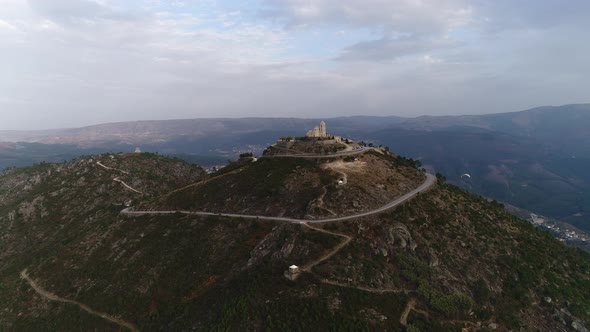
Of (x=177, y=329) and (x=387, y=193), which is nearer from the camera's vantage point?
(x=177, y=329)

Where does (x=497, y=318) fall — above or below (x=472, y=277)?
below

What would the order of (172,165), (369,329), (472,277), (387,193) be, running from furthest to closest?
(172,165)
(387,193)
(472,277)
(369,329)

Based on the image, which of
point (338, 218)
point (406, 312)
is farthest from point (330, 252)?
point (406, 312)

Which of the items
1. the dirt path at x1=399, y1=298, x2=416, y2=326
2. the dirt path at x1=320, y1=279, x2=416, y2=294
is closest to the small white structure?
the dirt path at x1=320, y1=279, x2=416, y2=294

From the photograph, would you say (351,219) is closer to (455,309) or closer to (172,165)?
(455,309)

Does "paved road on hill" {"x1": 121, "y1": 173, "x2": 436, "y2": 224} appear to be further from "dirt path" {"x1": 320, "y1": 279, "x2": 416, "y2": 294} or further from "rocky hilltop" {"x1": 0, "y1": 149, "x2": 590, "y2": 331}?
"dirt path" {"x1": 320, "y1": 279, "x2": 416, "y2": 294}

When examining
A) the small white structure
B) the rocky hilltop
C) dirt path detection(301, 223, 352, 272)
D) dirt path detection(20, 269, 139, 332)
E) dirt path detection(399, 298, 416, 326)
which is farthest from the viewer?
dirt path detection(20, 269, 139, 332)

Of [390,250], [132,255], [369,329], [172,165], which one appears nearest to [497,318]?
[390,250]

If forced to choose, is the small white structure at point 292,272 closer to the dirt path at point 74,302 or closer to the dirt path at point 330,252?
the dirt path at point 330,252
